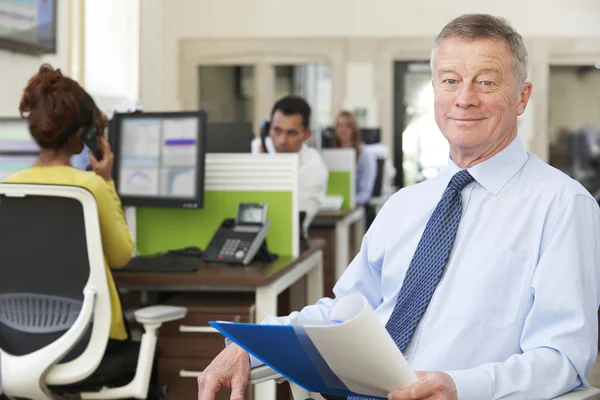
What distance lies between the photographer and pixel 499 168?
1892 millimetres

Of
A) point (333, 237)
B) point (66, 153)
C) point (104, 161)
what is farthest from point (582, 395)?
point (333, 237)

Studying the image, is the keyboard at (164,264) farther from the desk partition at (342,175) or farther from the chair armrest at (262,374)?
the desk partition at (342,175)

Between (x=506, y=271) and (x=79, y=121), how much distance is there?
1854mm

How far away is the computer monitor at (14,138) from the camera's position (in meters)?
3.81

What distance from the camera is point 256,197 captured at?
12.7 feet

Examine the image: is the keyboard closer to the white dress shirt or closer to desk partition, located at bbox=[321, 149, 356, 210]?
the white dress shirt

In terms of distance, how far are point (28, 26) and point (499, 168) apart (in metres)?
4.97

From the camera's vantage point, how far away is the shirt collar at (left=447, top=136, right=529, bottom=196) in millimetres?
1884

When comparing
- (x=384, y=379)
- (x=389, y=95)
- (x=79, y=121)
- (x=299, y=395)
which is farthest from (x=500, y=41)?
(x=389, y=95)

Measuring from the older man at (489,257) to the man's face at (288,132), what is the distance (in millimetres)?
3488

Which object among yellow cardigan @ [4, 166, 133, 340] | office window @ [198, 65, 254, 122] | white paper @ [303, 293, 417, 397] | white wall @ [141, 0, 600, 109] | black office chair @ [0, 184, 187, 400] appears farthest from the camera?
office window @ [198, 65, 254, 122]

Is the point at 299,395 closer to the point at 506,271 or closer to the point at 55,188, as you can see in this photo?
the point at 506,271

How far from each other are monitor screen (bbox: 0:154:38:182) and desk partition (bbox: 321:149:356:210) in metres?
3.92

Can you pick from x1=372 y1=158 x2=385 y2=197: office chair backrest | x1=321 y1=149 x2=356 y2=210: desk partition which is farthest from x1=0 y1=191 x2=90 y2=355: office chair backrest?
x1=372 y1=158 x2=385 y2=197: office chair backrest
